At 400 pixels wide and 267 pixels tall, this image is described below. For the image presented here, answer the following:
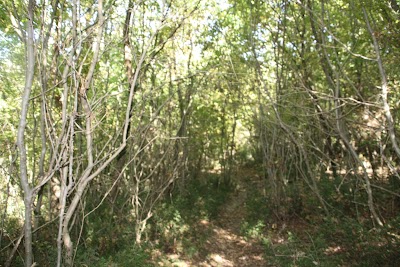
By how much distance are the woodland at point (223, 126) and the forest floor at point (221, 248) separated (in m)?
0.04

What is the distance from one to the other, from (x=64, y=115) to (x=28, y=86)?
41 centimetres

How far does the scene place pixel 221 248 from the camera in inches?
271

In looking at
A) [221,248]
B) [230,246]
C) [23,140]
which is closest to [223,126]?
[230,246]

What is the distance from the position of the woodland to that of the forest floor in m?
0.04

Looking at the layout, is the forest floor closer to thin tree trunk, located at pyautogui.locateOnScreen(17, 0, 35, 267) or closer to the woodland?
the woodland

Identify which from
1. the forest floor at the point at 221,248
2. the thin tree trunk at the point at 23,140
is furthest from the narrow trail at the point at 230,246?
the thin tree trunk at the point at 23,140

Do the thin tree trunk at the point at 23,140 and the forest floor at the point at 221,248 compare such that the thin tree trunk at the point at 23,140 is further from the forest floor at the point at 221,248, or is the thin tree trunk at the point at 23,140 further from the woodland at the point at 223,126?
the forest floor at the point at 221,248

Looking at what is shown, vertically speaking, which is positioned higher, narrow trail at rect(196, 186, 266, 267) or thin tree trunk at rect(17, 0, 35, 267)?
thin tree trunk at rect(17, 0, 35, 267)

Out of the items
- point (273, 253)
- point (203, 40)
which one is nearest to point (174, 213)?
point (273, 253)

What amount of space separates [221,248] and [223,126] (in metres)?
4.95

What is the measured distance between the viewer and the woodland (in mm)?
4324

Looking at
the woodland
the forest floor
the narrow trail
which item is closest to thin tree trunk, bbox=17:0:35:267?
the woodland

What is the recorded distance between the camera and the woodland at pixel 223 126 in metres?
4.32

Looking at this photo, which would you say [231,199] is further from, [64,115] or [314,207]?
[64,115]
